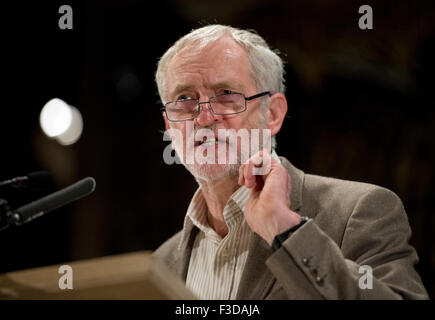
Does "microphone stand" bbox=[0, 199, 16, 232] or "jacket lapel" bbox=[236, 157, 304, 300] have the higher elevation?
"microphone stand" bbox=[0, 199, 16, 232]

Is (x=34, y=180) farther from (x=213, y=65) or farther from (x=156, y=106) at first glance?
(x=156, y=106)

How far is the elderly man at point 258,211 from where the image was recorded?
1.08 metres

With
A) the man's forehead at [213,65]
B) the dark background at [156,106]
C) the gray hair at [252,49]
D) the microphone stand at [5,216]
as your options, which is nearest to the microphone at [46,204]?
the microphone stand at [5,216]

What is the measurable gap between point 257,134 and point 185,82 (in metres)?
0.33

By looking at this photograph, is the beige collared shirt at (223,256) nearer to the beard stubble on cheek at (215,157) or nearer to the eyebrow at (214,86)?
the beard stubble on cheek at (215,157)

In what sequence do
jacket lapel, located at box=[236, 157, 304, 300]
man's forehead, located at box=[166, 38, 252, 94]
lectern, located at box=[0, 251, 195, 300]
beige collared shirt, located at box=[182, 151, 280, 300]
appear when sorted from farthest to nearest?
man's forehead, located at box=[166, 38, 252, 94]
beige collared shirt, located at box=[182, 151, 280, 300]
jacket lapel, located at box=[236, 157, 304, 300]
lectern, located at box=[0, 251, 195, 300]

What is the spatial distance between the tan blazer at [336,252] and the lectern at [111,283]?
34 cm

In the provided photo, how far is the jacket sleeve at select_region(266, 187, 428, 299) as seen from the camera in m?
1.05

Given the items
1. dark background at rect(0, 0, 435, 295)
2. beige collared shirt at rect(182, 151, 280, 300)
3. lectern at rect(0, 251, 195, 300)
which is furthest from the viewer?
dark background at rect(0, 0, 435, 295)

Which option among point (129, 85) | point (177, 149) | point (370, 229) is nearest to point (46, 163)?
point (129, 85)

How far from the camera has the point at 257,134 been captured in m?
1.70

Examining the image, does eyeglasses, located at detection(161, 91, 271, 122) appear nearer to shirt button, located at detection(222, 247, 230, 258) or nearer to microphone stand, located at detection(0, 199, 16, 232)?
shirt button, located at detection(222, 247, 230, 258)

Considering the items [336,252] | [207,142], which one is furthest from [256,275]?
[207,142]

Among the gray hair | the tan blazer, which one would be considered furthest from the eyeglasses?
the tan blazer
